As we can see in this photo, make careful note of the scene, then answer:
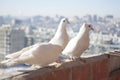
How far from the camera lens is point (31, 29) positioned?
186cm

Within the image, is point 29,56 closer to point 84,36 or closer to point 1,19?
point 84,36

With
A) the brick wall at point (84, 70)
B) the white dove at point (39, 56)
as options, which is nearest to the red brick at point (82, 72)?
the brick wall at point (84, 70)

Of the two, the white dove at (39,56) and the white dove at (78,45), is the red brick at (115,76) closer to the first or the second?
the white dove at (78,45)

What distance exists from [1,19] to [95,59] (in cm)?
62

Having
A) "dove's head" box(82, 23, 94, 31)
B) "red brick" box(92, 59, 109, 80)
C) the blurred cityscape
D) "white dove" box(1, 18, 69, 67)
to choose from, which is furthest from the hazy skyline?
"white dove" box(1, 18, 69, 67)

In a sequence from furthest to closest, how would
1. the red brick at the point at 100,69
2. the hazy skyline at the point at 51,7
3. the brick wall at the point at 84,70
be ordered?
the hazy skyline at the point at 51,7, the red brick at the point at 100,69, the brick wall at the point at 84,70

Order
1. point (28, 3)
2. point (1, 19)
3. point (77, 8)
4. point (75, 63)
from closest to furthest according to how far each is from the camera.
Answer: point (75, 63) → point (1, 19) → point (77, 8) → point (28, 3)

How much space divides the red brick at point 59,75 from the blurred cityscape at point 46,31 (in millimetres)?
468

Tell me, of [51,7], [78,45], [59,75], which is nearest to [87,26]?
[78,45]

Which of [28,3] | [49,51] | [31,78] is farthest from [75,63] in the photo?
[28,3]

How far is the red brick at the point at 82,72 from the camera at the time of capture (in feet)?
3.17

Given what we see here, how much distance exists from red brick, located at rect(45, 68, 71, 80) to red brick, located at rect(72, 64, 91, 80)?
36mm

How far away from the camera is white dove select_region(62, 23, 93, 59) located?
1095mm

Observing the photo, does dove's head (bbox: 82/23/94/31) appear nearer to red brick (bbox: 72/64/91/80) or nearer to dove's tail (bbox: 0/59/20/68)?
red brick (bbox: 72/64/91/80)
